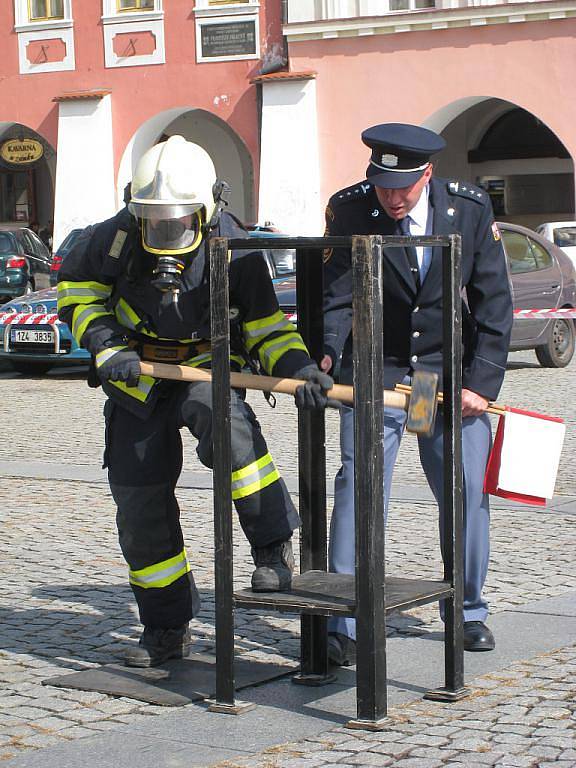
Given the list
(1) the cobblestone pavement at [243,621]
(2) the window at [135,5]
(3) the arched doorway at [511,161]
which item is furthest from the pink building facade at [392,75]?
(1) the cobblestone pavement at [243,621]

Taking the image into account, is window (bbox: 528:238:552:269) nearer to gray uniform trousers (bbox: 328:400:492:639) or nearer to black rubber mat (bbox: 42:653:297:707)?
gray uniform trousers (bbox: 328:400:492:639)

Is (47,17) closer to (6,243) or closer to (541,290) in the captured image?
(6,243)

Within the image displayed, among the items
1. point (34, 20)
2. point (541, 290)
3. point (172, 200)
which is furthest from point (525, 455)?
point (34, 20)

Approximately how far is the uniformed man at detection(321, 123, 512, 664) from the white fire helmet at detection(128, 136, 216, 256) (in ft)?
1.96

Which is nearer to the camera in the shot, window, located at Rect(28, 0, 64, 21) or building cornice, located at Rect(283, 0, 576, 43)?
building cornice, located at Rect(283, 0, 576, 43)

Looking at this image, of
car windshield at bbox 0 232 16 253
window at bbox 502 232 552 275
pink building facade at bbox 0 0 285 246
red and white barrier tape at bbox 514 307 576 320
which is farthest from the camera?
pink building facade at bbox 0 0 285 246

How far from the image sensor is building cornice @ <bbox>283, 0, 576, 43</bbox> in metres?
26.6

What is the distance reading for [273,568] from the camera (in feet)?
16.1

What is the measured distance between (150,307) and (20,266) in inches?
890

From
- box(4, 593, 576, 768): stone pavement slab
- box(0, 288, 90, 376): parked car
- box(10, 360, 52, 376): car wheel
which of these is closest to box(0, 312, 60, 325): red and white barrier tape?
box(0, 288, 90, 376): parked car

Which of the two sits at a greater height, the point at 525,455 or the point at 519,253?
the point at 519,253

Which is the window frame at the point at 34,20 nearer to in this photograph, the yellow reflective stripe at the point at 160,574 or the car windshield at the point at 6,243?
the car windshield at the point at 6,243

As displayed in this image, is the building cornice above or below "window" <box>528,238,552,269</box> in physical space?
above

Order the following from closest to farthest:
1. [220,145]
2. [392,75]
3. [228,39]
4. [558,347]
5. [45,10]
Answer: [558,347] → [392,75] → [228,39] → [45,10] → [220,145]
